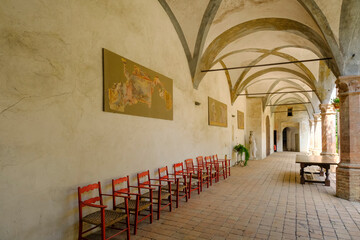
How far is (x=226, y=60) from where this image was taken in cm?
1084

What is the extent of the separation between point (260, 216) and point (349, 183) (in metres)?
3.04

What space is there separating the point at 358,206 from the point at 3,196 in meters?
6.85

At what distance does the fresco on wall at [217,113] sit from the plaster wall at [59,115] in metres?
4.81

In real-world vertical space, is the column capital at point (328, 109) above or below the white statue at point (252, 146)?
above

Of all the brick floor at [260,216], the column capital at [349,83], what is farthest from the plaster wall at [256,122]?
the column capital at [349,83]

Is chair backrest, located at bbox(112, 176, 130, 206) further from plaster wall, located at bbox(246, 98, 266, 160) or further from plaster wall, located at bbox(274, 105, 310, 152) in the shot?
plaster wall, located at bbox(274, 105, 310, 152)

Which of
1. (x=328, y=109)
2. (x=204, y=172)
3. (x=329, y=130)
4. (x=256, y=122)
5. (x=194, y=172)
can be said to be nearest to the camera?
(x=194, y=172)

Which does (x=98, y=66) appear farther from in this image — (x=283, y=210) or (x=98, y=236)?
(x=283, y=210)

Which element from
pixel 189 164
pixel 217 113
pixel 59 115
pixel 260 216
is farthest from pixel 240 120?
pixel 59 115

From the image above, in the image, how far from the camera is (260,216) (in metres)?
4.68

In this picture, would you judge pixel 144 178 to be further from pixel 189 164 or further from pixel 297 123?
pixel 297 123

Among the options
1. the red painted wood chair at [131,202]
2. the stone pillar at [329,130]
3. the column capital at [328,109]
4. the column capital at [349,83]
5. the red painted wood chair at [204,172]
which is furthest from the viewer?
the column capital at [328,109]

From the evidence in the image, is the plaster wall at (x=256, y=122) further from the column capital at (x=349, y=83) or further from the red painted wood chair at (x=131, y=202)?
the red painted wood chair at (x=131, y=202)

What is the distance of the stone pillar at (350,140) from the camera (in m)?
5.96
